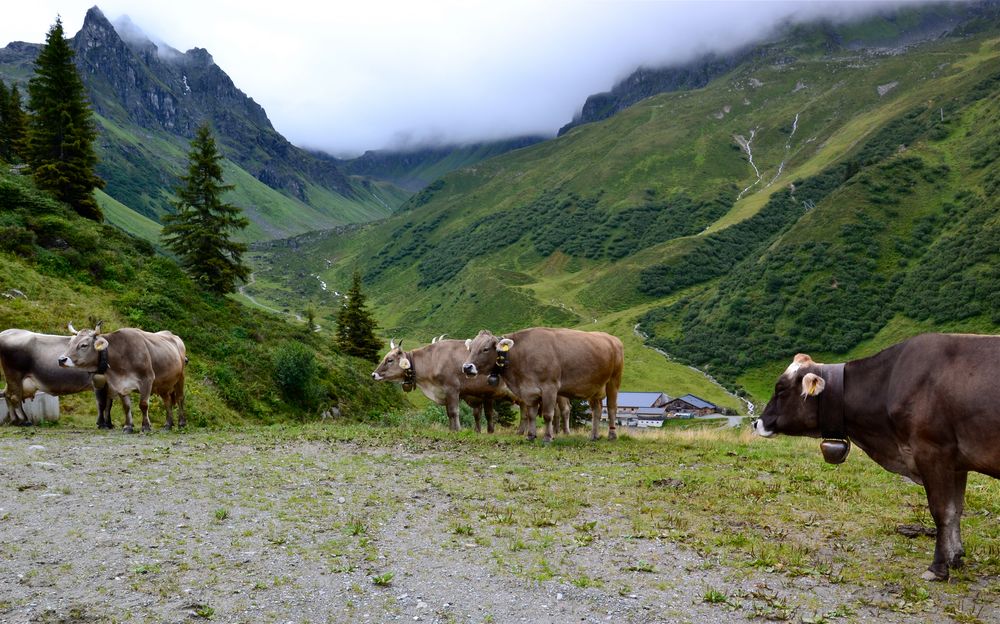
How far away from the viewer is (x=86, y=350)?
1838cm

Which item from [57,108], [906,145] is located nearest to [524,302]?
[906,145]

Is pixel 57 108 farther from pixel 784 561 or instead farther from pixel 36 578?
pixel 784 561

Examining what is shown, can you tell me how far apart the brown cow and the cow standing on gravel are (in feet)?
37.6

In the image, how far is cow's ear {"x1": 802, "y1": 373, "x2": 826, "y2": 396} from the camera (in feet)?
31.6

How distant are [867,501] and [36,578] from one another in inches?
509

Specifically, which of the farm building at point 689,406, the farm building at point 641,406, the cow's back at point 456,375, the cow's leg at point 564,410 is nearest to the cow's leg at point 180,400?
the cow's back at point 456,375

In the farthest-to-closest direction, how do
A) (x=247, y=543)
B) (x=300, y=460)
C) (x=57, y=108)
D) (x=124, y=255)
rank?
(x=57, y=108), (x=124, y=255), (x=300, y=460), (x=247, y=543)

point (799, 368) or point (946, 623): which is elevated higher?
point (799, 368)

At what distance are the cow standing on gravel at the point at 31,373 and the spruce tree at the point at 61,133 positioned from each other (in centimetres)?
2510

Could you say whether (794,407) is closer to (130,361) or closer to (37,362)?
(130,361)

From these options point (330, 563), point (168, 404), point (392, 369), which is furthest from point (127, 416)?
point (330, 563)

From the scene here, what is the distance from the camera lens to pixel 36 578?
24.9ft

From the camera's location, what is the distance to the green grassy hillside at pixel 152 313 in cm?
2550

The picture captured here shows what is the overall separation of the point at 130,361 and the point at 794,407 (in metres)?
18.2
